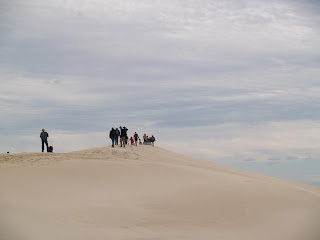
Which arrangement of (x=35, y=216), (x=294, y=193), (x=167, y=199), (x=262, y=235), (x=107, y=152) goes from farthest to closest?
(x=107, y=152)
(x=294, y=193)
(x=167, y=199)
(x=262, y=235)
(x=35, y=216)

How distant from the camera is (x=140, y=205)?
1275 centimetres

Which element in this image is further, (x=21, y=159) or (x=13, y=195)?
(x=21, y=159)

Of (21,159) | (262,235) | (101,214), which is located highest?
(21,159)

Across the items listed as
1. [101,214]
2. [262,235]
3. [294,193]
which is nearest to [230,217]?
[262,235]

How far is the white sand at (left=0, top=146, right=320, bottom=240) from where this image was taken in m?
10.0

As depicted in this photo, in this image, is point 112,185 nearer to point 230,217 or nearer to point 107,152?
point 230,217

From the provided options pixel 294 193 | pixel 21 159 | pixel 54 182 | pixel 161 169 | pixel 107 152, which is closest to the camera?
pixel 54 182

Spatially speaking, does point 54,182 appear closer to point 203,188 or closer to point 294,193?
point 203,188

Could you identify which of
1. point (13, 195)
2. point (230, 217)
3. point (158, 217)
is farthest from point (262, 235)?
point (13, 195)

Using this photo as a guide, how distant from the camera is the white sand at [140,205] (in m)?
10.0

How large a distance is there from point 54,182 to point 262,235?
24.8 ft

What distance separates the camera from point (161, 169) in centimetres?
1847

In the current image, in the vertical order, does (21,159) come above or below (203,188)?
above

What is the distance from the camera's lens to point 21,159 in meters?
19.7
